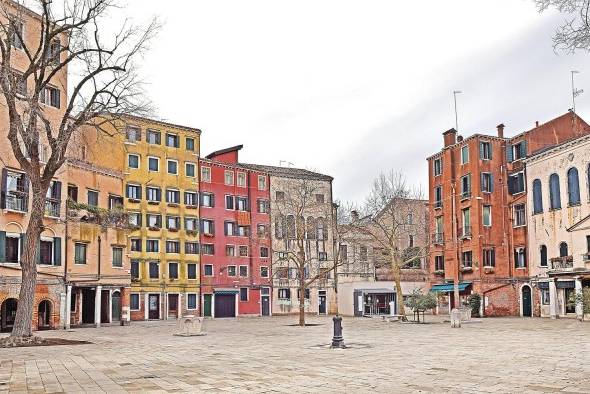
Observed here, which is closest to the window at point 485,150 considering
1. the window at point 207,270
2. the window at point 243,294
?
the window at point 243,294

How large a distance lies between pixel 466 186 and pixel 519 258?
750 centimetres

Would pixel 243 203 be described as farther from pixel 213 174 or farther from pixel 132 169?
pixel 132 169

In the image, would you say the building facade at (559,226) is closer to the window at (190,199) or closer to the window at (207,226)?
the window at (207,226)

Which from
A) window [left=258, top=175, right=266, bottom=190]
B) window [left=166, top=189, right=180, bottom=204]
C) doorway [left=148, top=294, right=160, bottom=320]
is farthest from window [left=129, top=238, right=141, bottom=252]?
window [left=258, top=175, right=266, bottom=190]

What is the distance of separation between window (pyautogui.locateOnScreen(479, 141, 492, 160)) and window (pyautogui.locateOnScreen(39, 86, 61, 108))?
33.8 meters

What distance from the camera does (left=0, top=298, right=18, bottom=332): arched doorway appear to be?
3531 cm

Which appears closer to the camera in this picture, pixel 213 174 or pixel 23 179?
pixel 23 179

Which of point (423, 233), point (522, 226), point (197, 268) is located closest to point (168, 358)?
point (522, 226)

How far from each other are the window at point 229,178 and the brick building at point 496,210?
23.0m

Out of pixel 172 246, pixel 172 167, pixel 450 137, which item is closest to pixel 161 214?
pixel 172 246

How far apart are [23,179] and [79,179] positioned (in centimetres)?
655

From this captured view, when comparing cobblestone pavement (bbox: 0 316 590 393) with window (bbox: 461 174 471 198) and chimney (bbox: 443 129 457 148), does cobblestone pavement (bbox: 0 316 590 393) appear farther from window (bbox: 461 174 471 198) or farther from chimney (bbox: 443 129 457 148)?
chimney (bbox: 443 129 457 148)

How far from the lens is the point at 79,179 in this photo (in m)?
42.5

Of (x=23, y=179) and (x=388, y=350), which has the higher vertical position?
(x=23, y=179)
